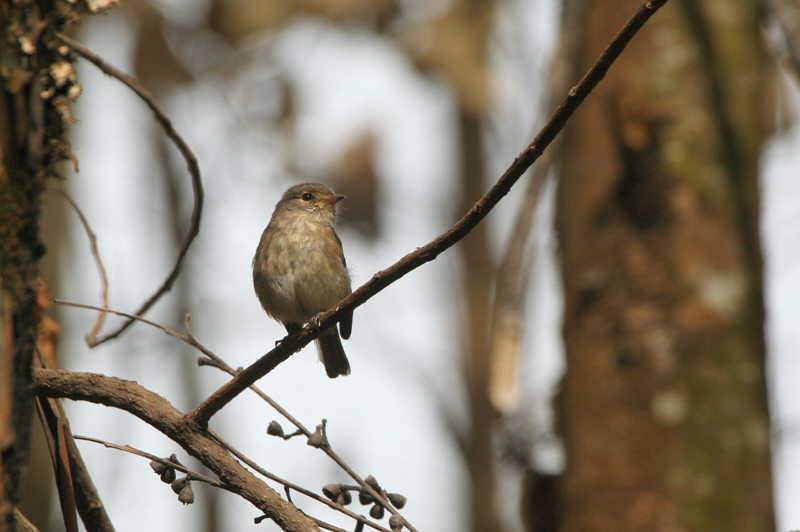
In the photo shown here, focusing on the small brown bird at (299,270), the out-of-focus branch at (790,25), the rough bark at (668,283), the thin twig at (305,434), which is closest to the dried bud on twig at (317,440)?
the thin twig at (305,434)

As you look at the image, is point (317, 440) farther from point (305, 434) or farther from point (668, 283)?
point (668, 283)

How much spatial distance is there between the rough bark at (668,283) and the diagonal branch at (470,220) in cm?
215

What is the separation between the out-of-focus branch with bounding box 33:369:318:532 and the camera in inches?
76.5

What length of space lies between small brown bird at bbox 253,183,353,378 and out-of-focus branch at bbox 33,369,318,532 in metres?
3.05

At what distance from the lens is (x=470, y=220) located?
1898 mm

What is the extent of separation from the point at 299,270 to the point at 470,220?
11.1 ft

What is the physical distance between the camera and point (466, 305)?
36.0ft

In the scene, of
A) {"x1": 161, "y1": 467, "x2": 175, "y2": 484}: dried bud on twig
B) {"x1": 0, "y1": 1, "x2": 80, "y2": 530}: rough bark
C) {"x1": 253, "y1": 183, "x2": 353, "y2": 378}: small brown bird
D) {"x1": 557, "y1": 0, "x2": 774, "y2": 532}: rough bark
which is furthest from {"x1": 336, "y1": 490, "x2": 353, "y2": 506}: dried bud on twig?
{"x1": 253, "y1": 183, "x2": 353, "y2": 378}: small brown bird

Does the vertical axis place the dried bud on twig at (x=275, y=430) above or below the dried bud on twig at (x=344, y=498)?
above

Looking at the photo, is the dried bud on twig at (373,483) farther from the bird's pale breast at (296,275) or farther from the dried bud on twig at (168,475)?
the bird's pale breast at (296,275)

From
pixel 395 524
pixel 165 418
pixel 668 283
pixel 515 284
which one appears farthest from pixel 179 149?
pixel 668 283

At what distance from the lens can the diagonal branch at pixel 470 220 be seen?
67.3 inches

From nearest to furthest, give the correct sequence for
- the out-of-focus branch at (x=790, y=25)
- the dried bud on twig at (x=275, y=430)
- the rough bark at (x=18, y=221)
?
the rough bark at (x=18, y=221), the dried bud on twig at (x=275, y=430), the out-of-focus branch at (x=790, y=25)

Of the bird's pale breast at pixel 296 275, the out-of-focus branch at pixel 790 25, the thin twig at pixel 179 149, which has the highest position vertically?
the out-of-focus branch at pixel 790 25
